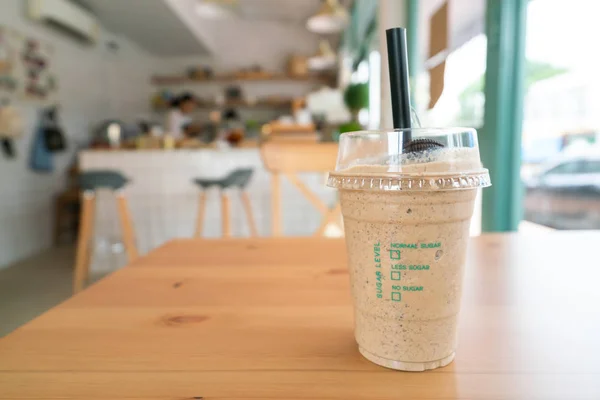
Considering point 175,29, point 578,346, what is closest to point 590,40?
point 578,346

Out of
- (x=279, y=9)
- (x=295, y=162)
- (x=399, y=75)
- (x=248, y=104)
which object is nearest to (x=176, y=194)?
(x=295, y=162)

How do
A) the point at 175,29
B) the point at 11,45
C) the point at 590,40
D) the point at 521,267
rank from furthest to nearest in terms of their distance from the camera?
the point at 175,29
the point at 11,45
the point at 590,40
the point at 521,267

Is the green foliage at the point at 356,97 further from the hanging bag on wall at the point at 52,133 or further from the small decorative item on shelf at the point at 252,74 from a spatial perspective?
the small decorative item on shelf at the point at 252,74

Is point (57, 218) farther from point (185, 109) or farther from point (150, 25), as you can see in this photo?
point (150, 25)

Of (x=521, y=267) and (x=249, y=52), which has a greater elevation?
(x=249, y=52)

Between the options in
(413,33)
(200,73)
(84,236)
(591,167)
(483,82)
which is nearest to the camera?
(591,167)

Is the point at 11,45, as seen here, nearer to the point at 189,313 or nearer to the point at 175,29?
the point at 175,29

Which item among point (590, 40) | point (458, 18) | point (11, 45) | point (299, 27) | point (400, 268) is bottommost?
point (400, 268)

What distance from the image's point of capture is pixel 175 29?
5789 millimetres

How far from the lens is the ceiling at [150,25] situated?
4973 millimetres

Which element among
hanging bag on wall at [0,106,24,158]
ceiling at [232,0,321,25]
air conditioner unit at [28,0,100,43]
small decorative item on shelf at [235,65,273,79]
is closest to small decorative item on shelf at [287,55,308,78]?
small decorative item on shelf at [235,65,273,79]

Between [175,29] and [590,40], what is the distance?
5.34 m

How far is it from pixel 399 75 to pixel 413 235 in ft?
0.49

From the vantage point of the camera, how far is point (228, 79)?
290 inches
